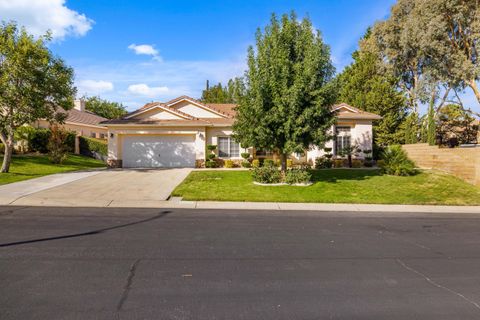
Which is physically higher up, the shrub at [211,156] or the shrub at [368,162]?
the shrub at [211,156]

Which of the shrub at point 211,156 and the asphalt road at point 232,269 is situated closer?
the asphalt road at point 232,269

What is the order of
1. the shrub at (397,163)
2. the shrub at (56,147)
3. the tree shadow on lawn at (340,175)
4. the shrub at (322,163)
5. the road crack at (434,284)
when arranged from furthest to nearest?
the shrub at (56,147) < the shrub at (322,163) < the shrub at (397,163) < the tree shadow on lawn at (340,175) < the road crack at (434,284)

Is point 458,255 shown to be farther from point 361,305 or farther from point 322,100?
point 322,100

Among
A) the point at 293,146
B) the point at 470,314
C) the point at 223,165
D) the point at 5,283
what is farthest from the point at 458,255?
the point at 223,165

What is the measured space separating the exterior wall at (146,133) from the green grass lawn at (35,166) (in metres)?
Answer: 2.93

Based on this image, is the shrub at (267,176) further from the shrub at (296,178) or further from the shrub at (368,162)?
the shrub at (368,162)

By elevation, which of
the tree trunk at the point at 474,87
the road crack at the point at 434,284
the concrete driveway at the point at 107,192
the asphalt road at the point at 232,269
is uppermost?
the tree trunk at the point at 474,87

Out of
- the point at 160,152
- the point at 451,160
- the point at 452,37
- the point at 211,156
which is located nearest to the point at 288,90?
the point at 211,156

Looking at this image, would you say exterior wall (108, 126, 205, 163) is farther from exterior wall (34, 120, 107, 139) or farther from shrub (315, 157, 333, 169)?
exterior wall (34, 120, 107, 139)

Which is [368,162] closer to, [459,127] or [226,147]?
[226,147]

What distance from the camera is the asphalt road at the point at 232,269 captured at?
3.86m

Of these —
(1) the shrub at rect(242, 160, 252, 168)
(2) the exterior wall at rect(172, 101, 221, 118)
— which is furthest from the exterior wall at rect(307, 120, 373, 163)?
(2) the exterior wall at rect(172, 101, 221, 118)

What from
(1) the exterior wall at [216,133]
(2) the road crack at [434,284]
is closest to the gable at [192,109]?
(1) the exterior wall at [216,133]

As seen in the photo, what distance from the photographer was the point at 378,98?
2919 centimetres
